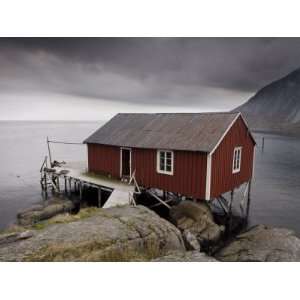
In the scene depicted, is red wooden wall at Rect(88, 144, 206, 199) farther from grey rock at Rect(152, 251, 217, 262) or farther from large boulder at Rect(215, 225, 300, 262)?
grey rock at Rect(152, 251, 217, 262)

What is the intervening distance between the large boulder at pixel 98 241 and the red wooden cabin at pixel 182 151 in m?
4.43

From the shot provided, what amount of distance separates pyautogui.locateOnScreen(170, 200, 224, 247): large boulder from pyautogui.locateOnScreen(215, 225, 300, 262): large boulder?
167 centimetres

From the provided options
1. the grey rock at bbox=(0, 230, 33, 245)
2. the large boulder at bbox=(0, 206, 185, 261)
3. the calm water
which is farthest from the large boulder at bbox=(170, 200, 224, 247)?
the grey rock at bbox=(0, 230, 33, 245)

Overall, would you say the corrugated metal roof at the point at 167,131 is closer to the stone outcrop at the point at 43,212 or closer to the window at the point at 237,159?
the window at the point at 237,159

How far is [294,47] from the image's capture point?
32.0 ft

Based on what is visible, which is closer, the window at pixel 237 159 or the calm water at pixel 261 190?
the window at pixel 237 159

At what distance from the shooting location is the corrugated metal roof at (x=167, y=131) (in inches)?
472

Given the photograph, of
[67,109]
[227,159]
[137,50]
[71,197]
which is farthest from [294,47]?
[71,197]

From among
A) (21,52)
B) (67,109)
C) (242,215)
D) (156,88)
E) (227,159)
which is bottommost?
(242,215)

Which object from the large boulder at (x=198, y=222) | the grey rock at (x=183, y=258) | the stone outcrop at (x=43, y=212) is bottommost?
the stone outcrop at (x=43, y=212)

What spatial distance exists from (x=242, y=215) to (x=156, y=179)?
812 cm

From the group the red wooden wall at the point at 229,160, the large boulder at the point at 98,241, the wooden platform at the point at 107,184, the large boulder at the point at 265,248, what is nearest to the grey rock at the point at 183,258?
the large boulder at the point at 98,241
